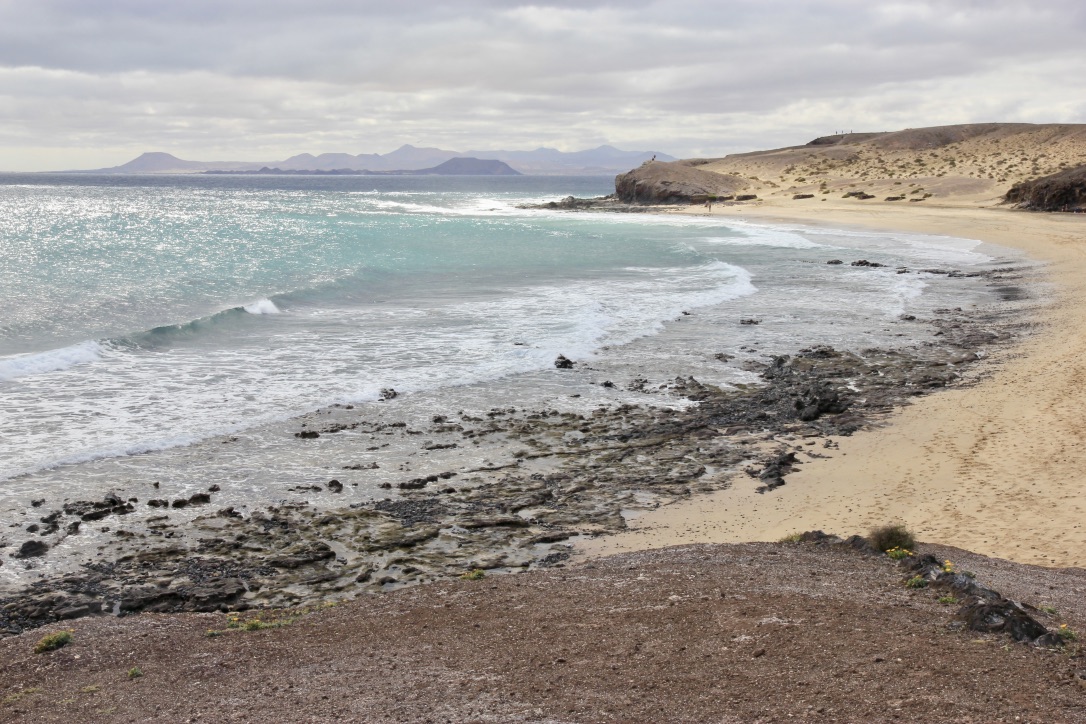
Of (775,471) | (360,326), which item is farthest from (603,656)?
(360,326)

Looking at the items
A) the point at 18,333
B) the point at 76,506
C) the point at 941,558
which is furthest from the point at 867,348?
the point at 18,333

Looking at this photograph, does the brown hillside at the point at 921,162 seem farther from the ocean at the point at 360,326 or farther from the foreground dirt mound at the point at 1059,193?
the ocean at the point at 360,326

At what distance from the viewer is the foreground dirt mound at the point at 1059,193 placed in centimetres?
4884

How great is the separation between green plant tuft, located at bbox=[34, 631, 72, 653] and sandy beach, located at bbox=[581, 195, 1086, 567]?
4.84 meters

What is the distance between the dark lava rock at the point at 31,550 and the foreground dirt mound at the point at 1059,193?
52.1 m

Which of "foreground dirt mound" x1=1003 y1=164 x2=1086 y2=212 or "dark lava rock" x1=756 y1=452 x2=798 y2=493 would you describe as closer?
"dark lava rock" x1=756 y1=452 x2=798 y2=493

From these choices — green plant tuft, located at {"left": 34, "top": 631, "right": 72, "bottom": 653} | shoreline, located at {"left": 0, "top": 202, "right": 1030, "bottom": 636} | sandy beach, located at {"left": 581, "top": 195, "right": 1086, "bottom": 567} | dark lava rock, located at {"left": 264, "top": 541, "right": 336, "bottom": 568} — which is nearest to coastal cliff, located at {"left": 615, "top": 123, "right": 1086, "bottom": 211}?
sandy beach, located at {"left": 581, "top": 195, "right": 1086, "bottom": 567}

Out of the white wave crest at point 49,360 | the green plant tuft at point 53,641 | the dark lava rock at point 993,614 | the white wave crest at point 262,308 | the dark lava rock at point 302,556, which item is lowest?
the dark lava rock at point 302,556

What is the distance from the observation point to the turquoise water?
15.3 metres

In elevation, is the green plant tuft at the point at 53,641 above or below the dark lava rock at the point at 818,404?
below

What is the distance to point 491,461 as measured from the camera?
12383mm

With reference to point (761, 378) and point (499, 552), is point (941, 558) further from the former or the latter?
point (761, 378)

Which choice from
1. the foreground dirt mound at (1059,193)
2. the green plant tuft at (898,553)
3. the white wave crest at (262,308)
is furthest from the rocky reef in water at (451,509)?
the foreground dirt mound at (1059,193)

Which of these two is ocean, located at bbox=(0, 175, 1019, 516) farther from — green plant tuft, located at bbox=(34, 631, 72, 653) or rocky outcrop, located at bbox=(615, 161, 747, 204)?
rocky outcrop, located at bbox=(615, 161, 747, 204)
